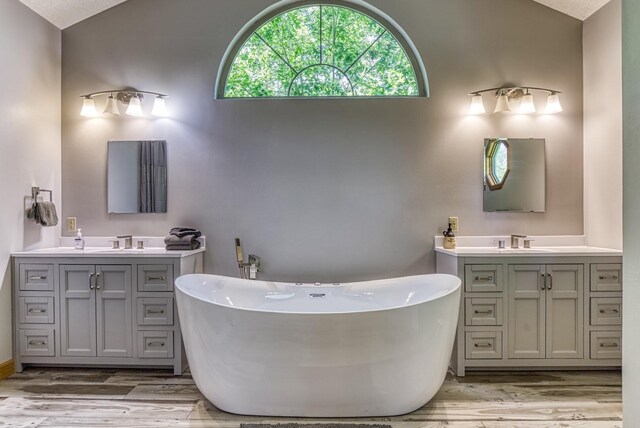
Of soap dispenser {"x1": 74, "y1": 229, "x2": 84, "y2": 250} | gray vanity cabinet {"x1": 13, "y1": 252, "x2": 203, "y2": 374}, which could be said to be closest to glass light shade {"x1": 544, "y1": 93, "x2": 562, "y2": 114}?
gray vanity cabinet {"x1": 13, "y1": 252, "x2": 203, "y2": 374}

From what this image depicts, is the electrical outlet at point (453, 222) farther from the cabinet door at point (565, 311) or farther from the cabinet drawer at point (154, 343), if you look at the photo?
the cabinet drawer at point (154, 343)

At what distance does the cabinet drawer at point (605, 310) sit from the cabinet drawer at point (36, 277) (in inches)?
153

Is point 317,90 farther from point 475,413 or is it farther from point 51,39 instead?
point 475,413

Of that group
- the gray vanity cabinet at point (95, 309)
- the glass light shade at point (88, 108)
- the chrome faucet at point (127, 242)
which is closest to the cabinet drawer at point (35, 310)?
the gray vanity cabinet at point (95, 309)

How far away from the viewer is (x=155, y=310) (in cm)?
274

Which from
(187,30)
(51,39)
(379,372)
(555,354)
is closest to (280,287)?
(379,372)

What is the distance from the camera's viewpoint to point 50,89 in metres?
3.12

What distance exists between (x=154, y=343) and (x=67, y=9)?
2.70 m

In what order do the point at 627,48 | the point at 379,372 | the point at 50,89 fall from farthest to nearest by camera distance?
the point at 50,89
the point at 379,372
the point at 627,48

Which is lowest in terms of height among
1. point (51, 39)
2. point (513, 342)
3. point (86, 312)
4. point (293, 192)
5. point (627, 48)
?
point (513, 342)

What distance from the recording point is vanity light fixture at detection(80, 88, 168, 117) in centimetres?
309

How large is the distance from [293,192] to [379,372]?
1.61m

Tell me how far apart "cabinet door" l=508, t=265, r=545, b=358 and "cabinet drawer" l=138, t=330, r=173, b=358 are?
2.44 m

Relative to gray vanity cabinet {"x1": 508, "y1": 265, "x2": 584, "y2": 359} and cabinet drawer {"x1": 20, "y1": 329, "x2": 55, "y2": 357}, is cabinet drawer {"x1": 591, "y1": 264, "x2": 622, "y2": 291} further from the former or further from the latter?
cabinet drawer {"x1": 20, "y1": 329, "x2": 55, "y2": 357}
